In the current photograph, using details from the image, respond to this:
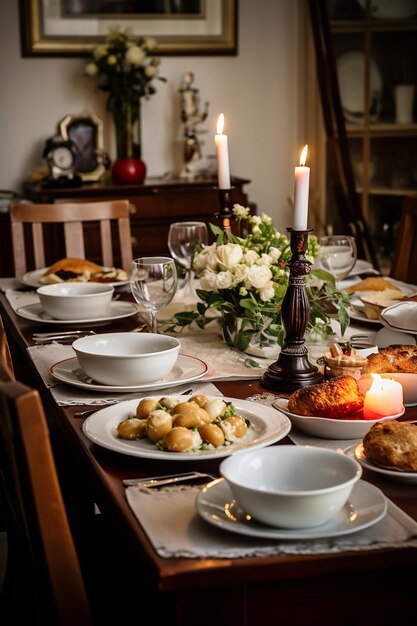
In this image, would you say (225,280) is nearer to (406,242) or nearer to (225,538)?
(225,538)

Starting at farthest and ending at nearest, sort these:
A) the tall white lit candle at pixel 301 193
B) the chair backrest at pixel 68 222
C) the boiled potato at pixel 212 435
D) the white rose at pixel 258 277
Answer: the chair backrest at pixel 68 222, the white rose at pixel 258 277, the tall white lit candle at pixel 301 193, the boiled potato at pixel 212 435

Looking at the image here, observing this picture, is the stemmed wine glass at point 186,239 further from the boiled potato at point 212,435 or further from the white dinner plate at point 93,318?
the boiled potato at point 212,435

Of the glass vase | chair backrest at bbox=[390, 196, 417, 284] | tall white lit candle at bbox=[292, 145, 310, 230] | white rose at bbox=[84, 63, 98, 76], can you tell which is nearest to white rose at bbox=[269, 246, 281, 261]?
tall white lit candle at bbox=[292, 145, 310, 230]

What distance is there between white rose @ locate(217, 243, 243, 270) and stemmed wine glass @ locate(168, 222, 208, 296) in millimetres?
401

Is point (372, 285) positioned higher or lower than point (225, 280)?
lower

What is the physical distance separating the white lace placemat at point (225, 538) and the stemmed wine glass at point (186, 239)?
1.17 m

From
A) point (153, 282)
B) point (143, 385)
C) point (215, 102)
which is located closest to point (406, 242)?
point (153, 282)

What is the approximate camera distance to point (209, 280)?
1749mm

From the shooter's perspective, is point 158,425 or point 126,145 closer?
point 158,425

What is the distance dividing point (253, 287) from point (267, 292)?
29mm

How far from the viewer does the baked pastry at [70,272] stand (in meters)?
2.38

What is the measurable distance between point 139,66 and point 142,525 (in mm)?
3342

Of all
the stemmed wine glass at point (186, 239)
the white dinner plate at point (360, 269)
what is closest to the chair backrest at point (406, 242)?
the white dinner plate at point (360, 269)

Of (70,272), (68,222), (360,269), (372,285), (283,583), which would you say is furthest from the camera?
(68,222)
